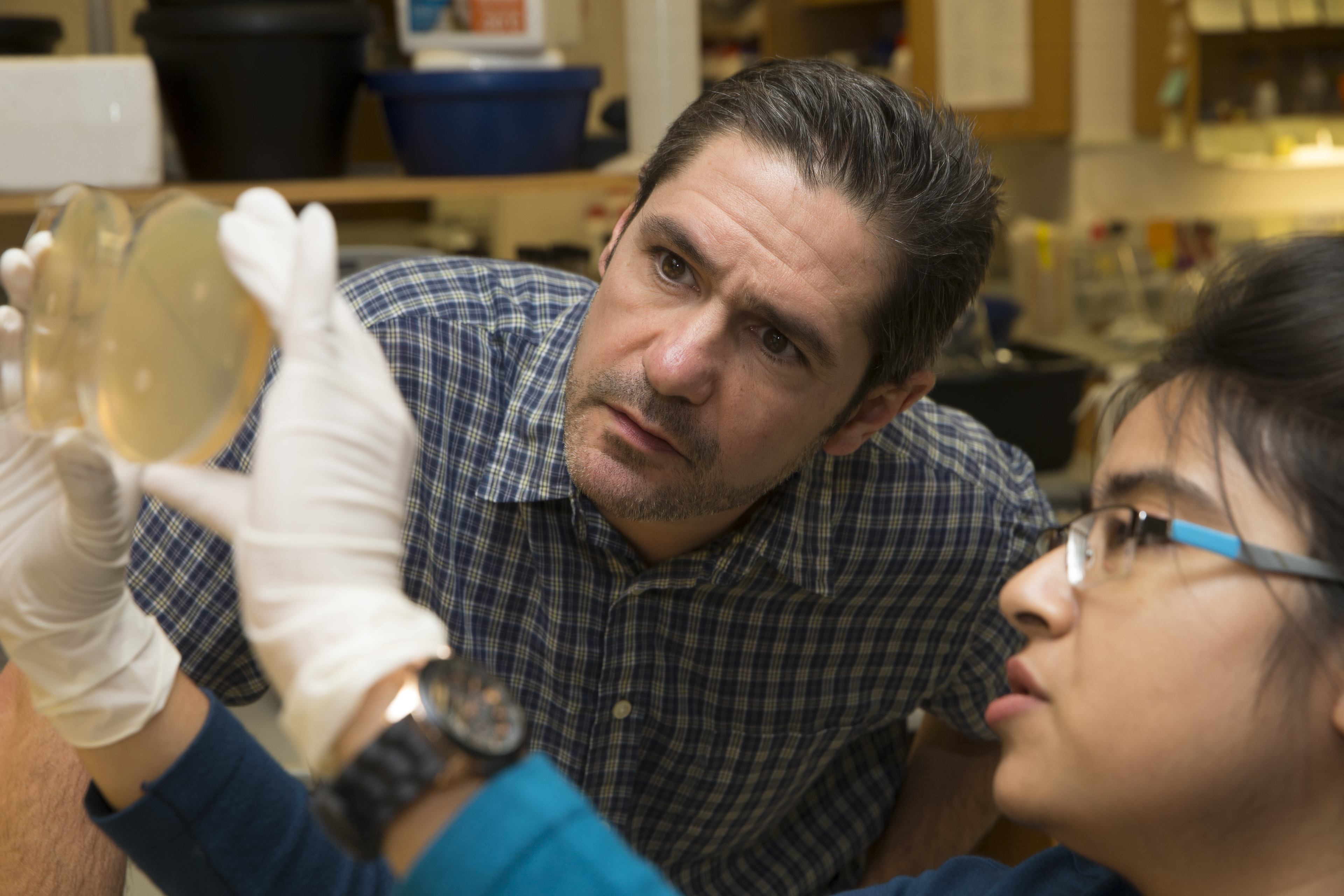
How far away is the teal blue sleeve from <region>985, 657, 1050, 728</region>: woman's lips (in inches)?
11.9

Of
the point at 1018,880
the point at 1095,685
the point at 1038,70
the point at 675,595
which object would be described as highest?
the point at 1038,70

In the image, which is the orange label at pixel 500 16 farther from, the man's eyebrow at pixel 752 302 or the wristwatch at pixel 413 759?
the wristwatch at pixel 413 759

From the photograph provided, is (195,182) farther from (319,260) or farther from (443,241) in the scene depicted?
(319,260)

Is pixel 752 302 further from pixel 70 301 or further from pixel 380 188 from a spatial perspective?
pixel 380 188

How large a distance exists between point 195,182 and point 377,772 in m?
1.54

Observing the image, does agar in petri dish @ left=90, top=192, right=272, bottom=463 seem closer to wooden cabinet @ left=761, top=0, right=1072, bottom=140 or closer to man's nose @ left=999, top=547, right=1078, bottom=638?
man's nose @ left=999, top=547, right=1078, bottom=638

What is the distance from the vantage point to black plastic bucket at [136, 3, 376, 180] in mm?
1773

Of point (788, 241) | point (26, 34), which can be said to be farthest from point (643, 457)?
point (26, 34)

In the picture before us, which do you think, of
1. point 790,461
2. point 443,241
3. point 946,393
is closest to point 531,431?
point 790,461

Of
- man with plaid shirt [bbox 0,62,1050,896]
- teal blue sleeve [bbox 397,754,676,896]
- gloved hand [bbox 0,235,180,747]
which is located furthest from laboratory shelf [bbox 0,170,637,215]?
teal blue sleeve [bbox 397,754,676,896]

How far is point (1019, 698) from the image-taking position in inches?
33.2

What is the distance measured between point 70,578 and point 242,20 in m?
1.21

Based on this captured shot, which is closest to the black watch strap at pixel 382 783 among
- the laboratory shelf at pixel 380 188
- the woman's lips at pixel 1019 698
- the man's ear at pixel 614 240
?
the woman's lips at pixel 1019 698

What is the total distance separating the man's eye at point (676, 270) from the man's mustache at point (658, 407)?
10 centimetres
